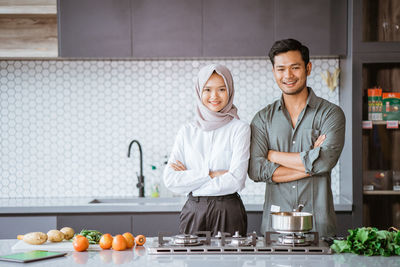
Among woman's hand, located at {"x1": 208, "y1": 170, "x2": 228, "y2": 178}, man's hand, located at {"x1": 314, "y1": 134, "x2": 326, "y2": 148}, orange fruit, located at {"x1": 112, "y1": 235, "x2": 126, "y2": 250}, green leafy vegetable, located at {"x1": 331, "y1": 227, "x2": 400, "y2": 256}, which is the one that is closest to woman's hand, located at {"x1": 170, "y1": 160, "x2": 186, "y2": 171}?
woman's hand, located at {"x1": 208, "y1": 170, "x2": 228, "y2": 178}

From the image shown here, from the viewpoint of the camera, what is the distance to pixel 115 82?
12.8 ft

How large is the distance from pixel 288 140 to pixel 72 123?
6.75 feet

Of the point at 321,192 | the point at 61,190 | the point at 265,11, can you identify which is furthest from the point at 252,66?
the point at 61,190

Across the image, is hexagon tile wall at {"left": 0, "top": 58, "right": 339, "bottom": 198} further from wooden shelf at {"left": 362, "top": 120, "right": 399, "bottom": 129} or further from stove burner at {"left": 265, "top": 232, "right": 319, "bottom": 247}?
stove burner at {"left": 265, "top": 232, "right": 319, "bottom": 247}

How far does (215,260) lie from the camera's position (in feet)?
5.82

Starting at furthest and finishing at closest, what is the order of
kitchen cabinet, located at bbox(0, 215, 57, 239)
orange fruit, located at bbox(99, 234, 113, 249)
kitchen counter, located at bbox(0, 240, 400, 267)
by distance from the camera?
kitchen cabinet, located at bbox(0, 215, 57, 239) < orange fruit, located at bbox(99, 234, 113, 249) < kitchen counter, located at bbox(0, 240, 400, 267)

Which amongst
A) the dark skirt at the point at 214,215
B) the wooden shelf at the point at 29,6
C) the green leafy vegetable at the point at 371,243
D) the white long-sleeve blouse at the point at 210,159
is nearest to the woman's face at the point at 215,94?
the white long-sleeve blouse at the point at 210,159

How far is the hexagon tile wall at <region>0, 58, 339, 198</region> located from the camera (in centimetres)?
388

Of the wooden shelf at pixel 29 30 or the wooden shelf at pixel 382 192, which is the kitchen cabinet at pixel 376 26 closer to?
the wooden shelf at pixel 382 192

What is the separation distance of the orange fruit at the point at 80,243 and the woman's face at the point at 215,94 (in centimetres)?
101

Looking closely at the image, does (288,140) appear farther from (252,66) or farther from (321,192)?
(252,66)

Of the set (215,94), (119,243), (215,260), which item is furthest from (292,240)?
(215,94)

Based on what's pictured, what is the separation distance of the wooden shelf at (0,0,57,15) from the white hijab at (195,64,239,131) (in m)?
1.60

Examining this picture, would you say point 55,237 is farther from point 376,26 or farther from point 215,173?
point 376,26
